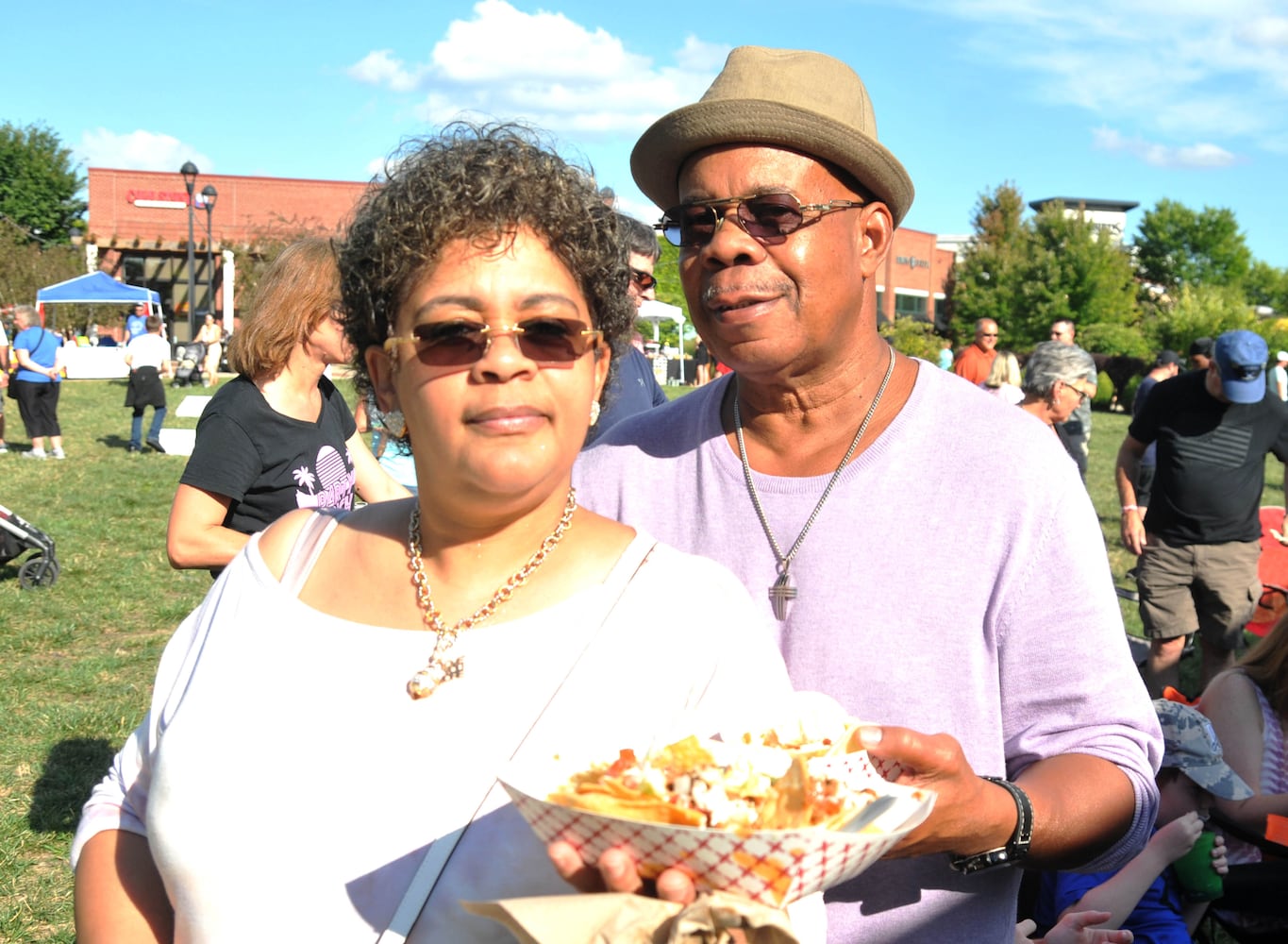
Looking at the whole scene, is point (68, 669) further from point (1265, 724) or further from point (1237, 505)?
point (1237, 505)

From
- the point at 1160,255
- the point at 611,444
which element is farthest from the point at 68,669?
the point at 1160,255

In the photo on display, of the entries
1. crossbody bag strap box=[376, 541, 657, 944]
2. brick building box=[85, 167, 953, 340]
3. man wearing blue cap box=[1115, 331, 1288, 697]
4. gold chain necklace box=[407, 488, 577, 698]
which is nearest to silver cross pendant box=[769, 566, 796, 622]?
gold chain necklace box=[407, 488, 577, 698]

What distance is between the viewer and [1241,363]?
738 cm

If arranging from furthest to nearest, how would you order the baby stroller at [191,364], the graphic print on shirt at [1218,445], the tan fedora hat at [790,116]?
the baby stroller at [191,364] → the graphic print on shirt at [1218,445] → the tan fedora hat at [790,116]

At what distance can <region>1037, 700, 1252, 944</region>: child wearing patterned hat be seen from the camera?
3.96 metres

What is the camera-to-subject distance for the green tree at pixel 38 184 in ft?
219

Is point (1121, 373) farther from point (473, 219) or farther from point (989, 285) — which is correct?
point (473, 219)

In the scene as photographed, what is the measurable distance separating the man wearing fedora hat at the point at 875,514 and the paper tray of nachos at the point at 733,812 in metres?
0.27

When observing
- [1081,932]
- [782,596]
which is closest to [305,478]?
[782,596]

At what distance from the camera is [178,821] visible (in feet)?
6.24

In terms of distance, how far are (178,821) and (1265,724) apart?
433 centimetres

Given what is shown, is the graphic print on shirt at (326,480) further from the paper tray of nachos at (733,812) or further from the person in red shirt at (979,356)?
the person in red shirt at (979,356)

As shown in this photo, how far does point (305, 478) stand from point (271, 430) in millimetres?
212

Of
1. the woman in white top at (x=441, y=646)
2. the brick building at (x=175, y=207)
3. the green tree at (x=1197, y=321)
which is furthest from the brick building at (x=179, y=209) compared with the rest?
the woman in white top at (x=441, y=646)
